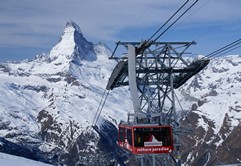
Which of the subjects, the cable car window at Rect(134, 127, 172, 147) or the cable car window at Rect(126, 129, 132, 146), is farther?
the cable car window at Rect(126, 129, 132, 146)

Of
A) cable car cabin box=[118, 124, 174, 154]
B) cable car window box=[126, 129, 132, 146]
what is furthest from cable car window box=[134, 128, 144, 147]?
cable car window box=[126, 129, 132, 146]

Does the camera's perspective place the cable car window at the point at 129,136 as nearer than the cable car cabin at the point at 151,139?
No

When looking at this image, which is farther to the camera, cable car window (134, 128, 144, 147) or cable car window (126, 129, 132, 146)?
cable car window (126, 129, 132, 146)

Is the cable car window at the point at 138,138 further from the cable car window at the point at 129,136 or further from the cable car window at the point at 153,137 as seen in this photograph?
the cable car window at the point at 129,136

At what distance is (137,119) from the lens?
35.8 meters

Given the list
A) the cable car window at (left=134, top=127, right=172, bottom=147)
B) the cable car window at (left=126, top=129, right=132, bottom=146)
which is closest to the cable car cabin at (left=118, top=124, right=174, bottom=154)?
the cable car window at (left=134, top=127, right=172, bottom=147)

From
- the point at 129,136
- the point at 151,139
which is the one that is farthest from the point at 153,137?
the point at 129,136

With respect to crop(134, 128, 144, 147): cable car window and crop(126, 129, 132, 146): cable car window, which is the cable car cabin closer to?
crop(134, 128, 144, 147): cable car window

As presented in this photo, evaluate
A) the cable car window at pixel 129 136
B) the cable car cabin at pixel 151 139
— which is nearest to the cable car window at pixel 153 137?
the cable car cabin at pixel 151 139

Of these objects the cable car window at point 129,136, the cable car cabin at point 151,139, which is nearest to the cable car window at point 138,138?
the cable car cabin at point 151,139

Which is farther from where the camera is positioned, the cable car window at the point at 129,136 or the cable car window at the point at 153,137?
the cable car window at the point at 129,136

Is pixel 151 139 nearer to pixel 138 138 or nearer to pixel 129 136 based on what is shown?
pixel 138 138

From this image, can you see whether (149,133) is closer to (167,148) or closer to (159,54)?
(167,148)

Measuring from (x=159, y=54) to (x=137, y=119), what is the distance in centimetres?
837
